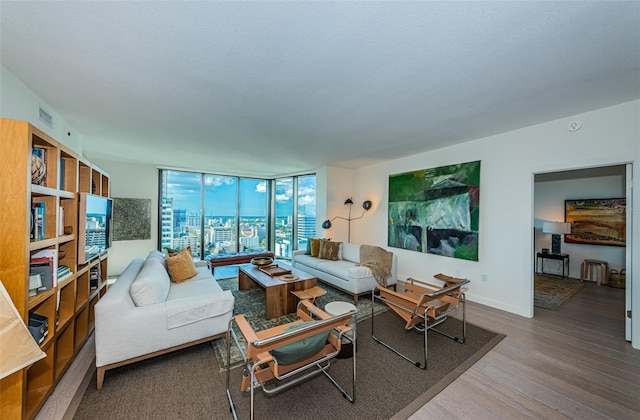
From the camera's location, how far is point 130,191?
535cm

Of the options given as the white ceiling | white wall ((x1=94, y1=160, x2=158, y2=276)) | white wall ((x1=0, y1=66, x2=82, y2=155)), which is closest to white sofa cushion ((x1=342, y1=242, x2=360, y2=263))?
the white ceiling

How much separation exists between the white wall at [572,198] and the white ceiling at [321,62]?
352 cm

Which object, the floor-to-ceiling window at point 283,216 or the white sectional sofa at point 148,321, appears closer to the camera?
the white sectional sofa at point 148,321

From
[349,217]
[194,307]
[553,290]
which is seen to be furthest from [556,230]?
[194,307]

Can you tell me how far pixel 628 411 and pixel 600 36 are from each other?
2613mm

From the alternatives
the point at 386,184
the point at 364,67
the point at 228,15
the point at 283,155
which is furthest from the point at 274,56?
the point at 386,184

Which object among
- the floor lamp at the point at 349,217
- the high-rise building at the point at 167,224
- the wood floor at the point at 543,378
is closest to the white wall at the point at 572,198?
the wood floor at the point at 543,378

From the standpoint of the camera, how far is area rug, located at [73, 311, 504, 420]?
160 cm

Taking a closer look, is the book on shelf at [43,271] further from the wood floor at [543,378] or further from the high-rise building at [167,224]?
the high-rise building at [167,224]

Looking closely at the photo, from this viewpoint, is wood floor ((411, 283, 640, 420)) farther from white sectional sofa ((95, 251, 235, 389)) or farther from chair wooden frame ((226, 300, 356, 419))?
white sectional sofa ((95, 251, 235, 389))

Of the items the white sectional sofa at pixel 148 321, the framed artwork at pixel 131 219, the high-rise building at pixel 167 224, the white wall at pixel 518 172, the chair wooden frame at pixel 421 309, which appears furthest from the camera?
the high-rise building at pixel 167 224

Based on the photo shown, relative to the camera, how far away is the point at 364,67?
183cm

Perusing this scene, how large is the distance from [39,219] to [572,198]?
835cm

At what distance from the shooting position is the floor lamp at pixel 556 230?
480 centimetres
